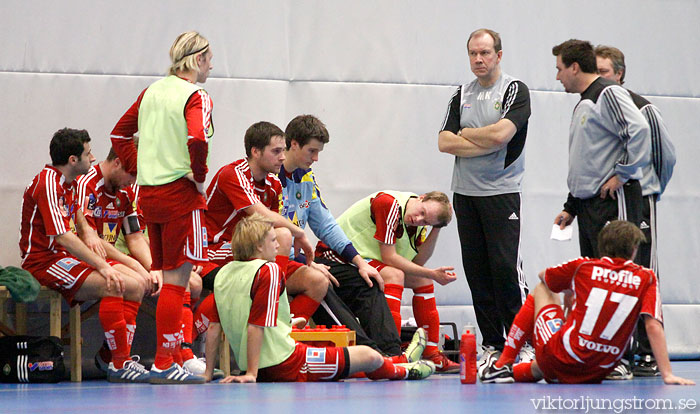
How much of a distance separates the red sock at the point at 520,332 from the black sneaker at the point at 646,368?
0.89 m

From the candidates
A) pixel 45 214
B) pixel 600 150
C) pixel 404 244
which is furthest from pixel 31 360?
pixel 600 150

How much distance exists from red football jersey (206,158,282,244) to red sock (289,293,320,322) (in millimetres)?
553

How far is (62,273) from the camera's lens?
5406 millimetres

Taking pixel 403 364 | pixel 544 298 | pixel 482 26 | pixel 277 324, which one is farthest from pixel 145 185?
pixel 482 26

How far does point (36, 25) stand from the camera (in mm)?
6391

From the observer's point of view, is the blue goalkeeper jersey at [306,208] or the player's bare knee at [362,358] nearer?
the player's bare knee at [362,358]

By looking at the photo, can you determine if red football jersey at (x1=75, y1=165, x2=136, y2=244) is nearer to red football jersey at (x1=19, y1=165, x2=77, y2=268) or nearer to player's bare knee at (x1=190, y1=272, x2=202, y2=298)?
red football jersey at (x1=19, y1=165, x2=77, y2=268)

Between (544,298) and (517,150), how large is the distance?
140 cm

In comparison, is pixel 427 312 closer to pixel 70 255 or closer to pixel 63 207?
pixel 70 255

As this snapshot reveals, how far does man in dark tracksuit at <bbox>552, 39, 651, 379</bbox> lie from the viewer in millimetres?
5008

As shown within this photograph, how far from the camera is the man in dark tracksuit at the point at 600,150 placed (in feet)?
16.4

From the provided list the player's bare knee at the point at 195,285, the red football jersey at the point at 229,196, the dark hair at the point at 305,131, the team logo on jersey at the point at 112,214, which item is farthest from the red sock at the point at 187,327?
the dark hair at the point at 305,131

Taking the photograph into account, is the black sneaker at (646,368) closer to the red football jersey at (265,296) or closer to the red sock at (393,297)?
the red sock at (393,297)

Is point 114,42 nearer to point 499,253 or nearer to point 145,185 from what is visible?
point 145,185
